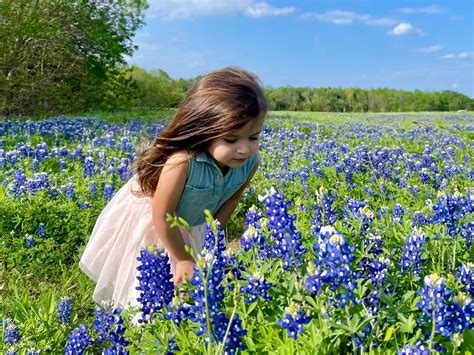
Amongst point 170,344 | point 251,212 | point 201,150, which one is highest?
point 201,150

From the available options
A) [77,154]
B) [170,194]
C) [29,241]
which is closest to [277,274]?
[170,194]

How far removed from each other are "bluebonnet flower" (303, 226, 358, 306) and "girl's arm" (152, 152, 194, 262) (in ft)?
4.97

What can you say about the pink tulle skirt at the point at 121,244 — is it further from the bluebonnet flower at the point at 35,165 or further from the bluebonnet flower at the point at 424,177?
the bluebonnet flower at the point at 424,177

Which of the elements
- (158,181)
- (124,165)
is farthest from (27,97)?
(158,181)

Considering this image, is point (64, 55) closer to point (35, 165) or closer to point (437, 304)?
point (35, 165)

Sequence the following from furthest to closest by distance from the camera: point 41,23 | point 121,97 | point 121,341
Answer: point 121,97 → point 41,23 → point 121,341

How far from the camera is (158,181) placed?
3.38 metres

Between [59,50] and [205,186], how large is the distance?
17.5m

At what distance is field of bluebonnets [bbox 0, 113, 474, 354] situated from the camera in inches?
74.1

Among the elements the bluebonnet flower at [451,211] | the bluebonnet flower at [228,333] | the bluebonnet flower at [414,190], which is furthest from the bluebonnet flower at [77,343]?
the bluebonnet flower at [414,190]

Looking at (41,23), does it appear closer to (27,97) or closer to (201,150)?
(27,97)

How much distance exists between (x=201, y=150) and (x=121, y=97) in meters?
20.4

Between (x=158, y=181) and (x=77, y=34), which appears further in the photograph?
(x=77, y=34)

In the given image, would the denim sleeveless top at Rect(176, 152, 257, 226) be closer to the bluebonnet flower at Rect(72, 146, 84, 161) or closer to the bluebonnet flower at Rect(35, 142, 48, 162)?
the bluebonnet flower at Rect(72, 146, 84, 161)
